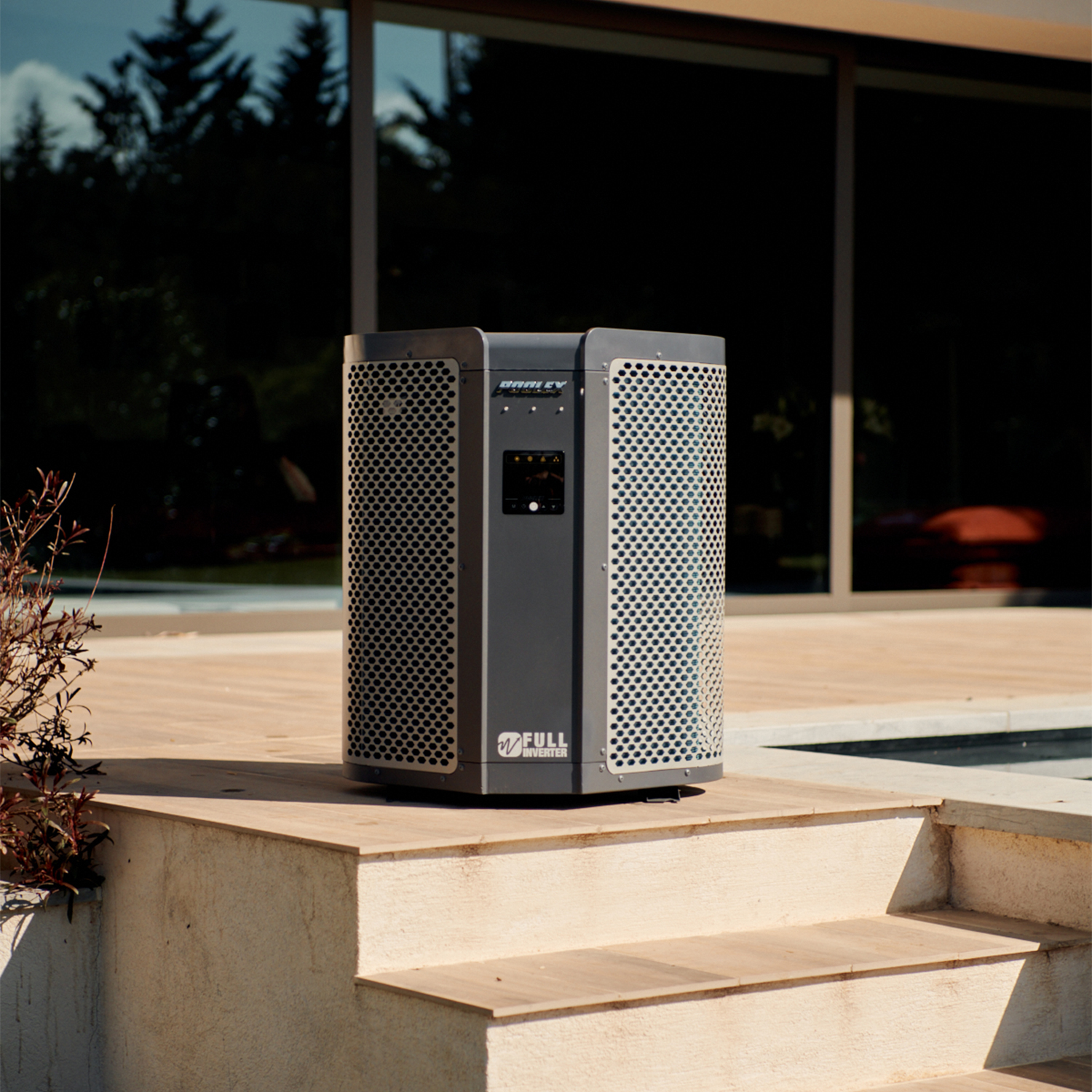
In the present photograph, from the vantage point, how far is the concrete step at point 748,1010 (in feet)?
8.65

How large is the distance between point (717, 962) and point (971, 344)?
8795 mm

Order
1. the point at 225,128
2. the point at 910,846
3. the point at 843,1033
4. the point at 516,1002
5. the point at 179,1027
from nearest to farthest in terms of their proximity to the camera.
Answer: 1. the point at 516,1002
2. the point at 843,1033
3. the point at 179,1027
4. the point at 910,846
5. the point at 225,128

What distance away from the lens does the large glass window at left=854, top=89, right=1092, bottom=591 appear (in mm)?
10734

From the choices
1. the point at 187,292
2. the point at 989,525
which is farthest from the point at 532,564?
the point at 989,525

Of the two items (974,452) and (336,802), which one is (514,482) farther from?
(974,452)

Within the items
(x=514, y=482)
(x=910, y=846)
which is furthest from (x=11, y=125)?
(x=910, y=846)

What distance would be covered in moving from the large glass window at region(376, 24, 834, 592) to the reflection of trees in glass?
492 mm

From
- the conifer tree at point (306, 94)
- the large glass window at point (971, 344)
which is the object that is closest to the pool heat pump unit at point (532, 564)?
the conifer tree at point (306, 94)

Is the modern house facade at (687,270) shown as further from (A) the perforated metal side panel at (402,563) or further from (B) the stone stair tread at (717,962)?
(B) the stone stair tread at (717,962)

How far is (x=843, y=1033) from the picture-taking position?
9.62 feet

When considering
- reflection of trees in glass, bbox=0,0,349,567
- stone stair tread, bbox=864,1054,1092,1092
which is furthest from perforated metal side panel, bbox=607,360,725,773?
reflection of trees in glass, bbox=0,0,349,567

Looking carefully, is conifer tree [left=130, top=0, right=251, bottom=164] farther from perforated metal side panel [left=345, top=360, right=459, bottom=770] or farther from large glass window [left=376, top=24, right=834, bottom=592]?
perforated metal side panel [left=345, top=360, right=459, bottom=770]

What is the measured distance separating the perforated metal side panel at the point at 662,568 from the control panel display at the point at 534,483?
0.12 metres

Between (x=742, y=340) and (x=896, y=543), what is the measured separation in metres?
1.90
